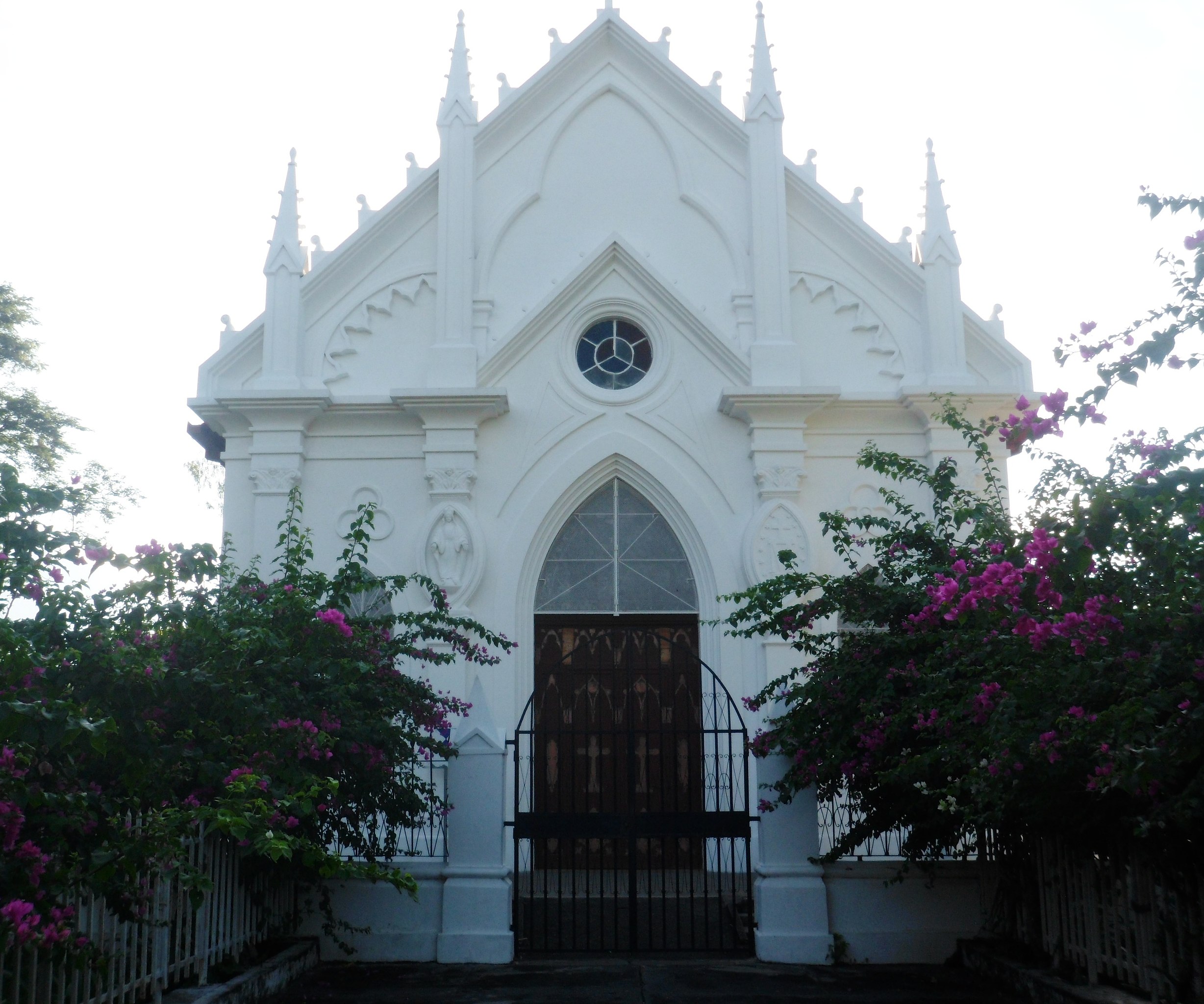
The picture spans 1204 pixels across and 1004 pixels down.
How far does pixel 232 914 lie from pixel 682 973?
3600mm

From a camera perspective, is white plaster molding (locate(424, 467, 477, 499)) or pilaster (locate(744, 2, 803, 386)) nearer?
white plaster molding (locate(424, 467, 477, 499))

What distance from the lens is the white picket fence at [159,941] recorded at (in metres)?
5.95

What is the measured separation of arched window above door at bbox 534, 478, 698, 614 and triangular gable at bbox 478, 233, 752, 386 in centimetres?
186

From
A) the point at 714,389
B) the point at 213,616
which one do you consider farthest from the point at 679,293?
the point at 213,616

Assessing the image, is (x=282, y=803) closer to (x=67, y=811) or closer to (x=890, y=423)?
(x=67, y=811)

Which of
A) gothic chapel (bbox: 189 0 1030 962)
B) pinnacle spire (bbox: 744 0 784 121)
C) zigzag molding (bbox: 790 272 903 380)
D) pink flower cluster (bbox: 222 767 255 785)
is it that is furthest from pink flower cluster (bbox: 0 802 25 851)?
pinnacle spire (bbox: 744 0 784 121)

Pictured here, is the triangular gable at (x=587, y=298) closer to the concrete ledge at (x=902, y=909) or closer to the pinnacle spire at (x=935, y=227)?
the pinnacle spire at (x=935, y=227)

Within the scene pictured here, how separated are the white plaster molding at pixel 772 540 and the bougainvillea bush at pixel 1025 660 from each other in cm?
246

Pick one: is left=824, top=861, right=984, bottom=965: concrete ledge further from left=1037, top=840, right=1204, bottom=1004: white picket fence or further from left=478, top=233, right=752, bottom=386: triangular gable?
left=478, top=233, right=752, bottom=386: triangular gable

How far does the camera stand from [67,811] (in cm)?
577

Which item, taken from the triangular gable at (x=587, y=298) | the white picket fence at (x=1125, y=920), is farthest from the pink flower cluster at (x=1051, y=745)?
the triangular gable at (x=587, y=298)

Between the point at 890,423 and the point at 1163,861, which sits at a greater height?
the point at 890,423

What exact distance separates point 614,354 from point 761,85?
3956 mm

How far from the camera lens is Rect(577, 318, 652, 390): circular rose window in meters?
14.9
